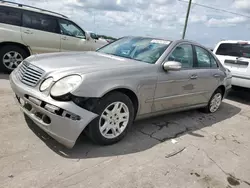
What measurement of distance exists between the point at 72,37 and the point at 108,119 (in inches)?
204

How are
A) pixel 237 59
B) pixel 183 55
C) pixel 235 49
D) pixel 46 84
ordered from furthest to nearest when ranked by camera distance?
pixel 235 49
pixel 237 59
pixel 183 55
pixel 46 84

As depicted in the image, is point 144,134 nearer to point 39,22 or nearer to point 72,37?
point 72,37

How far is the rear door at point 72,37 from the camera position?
7497mm

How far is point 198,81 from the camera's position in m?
4.57

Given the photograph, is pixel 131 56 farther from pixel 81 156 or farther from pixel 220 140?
pixel 220 140

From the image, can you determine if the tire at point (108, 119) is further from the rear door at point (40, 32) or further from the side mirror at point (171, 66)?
the rear door at point (40, 32)

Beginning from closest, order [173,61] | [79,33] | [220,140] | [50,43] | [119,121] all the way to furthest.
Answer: [119,121], [173,61], [220,140], [50,43], [79,33]

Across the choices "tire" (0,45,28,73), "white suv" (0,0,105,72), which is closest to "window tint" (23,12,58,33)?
"white suv" (0,0,105,72)

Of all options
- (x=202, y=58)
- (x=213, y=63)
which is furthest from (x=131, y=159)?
(x=213, y=63)

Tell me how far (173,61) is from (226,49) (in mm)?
4535

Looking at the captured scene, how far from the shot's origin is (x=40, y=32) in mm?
7051

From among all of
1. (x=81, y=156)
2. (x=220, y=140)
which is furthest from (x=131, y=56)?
(x=220, y=140)

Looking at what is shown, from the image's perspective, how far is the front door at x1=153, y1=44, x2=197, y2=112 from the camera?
3.78 meters

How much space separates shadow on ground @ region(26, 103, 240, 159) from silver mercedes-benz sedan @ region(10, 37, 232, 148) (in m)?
0.16
